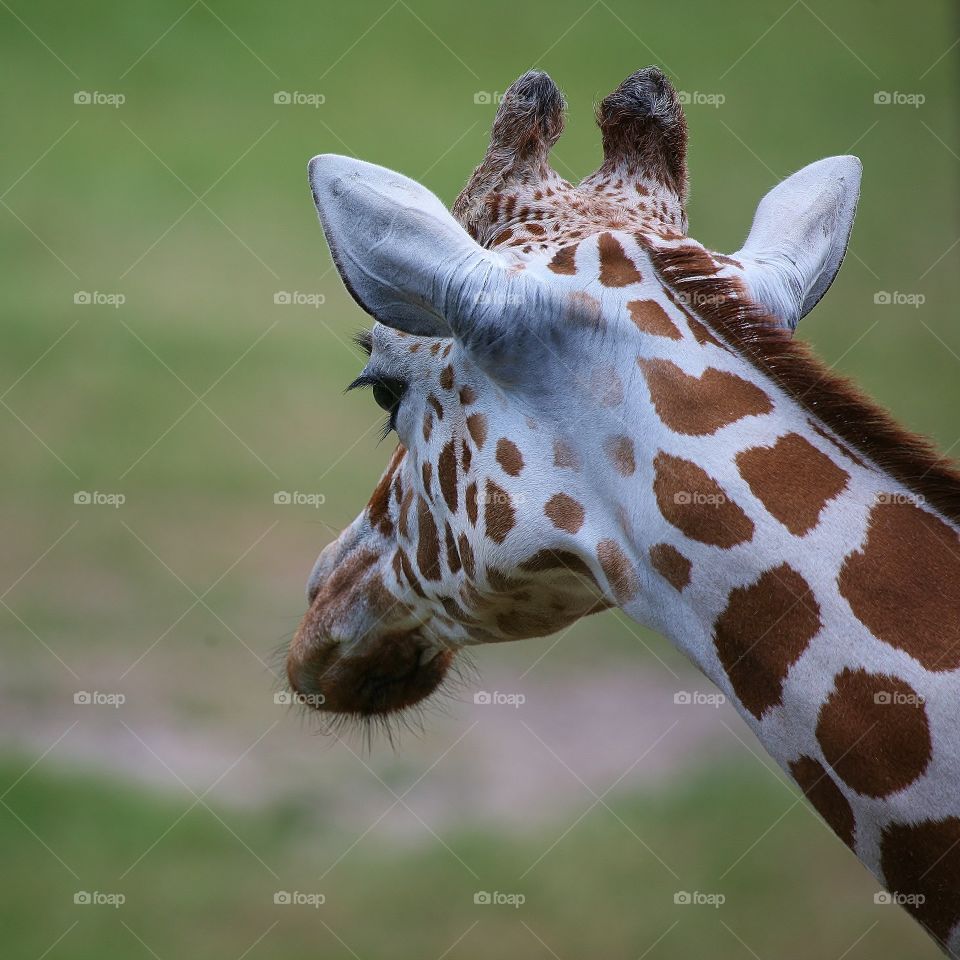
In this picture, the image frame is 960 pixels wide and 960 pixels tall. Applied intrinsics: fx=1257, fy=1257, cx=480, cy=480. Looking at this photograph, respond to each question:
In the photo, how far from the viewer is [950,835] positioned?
5.14 feet

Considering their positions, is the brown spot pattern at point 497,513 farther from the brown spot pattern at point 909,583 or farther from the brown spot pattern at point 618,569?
the brown spot pattern at point 909,583

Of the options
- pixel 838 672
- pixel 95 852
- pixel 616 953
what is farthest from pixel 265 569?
pixel 838 672

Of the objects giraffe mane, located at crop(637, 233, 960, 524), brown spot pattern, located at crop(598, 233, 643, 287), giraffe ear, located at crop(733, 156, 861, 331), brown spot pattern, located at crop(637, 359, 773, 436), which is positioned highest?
giraffe ear, located at crop(733, 156, 861, 331)

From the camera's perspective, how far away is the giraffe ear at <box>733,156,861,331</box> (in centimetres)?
212

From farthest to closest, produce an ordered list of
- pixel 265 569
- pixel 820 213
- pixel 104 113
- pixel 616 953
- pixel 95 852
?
pixel 104 113, pixel 265 569, pixel 95 852, pixel 616 953, pixel 820 213

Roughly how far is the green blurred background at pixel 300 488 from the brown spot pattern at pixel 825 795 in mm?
1555

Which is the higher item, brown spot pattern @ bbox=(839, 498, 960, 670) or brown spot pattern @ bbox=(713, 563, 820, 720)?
brown spot pattern @ bbox=(839, 498, 960, 670)

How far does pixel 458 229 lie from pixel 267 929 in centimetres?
379

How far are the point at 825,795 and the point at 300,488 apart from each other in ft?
18.1

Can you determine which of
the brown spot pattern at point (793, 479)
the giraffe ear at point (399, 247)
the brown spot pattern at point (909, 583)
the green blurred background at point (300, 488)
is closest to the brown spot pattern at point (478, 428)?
the giraffe ear at point (399, 247)

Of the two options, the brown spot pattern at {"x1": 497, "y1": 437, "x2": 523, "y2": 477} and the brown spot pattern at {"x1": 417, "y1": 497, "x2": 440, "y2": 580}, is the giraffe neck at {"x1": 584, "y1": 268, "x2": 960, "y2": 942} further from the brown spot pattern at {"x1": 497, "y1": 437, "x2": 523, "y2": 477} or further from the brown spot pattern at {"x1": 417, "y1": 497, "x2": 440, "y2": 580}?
the brown spot pattern at {"x1": 417, "y1": 497, "x2": 440, "y2": 580}

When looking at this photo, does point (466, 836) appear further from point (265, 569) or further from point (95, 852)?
point (265, 569)

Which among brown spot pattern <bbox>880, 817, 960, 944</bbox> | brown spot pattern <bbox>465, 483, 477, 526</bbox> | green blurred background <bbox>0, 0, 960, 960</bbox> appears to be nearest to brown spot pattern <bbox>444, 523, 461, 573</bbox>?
brown spot pattern <bbox>465, 483, 477, 526</bbox>

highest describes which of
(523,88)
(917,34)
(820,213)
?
(917,34)
